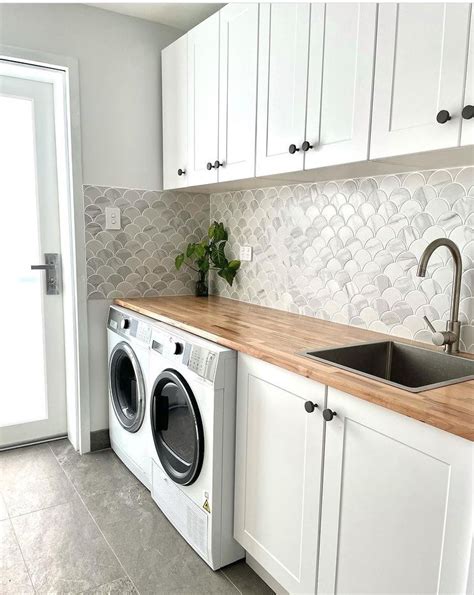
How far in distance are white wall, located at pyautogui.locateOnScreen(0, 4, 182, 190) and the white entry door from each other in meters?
0.19

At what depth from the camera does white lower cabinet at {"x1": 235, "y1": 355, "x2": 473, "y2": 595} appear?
1.02 meters

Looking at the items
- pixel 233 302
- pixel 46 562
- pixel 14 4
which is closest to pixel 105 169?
pixel 14 4

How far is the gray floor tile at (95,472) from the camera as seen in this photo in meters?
2.37

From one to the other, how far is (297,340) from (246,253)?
1.06m

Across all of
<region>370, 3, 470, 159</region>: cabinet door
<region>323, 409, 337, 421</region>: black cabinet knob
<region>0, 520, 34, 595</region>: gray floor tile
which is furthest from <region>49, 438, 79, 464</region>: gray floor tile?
<region>370, 3, 470, 159</region>: cabinet door

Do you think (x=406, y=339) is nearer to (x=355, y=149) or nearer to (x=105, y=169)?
(x=355, y=149)

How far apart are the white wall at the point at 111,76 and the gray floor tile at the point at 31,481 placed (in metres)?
1.63

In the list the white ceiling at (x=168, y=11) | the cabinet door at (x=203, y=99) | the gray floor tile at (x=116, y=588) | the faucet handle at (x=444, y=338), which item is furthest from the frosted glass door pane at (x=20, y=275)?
the faucet handle at (x=444, y=338)

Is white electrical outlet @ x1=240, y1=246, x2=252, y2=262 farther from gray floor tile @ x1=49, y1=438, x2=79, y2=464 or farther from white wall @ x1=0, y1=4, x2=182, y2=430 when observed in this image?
gray floor tile @ x1=49, y1=438, x2=79, y2=464

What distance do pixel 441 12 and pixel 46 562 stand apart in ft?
7.56

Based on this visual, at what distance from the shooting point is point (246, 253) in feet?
8.68

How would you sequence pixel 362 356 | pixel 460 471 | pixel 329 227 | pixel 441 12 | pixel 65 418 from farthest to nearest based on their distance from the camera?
pixel 65 418
pixel 329 227
pixel 362 356
pixel 441 12
pixel 460 471

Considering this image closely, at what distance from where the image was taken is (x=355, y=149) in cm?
150

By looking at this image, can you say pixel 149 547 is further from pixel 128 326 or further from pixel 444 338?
pixel 444 338
